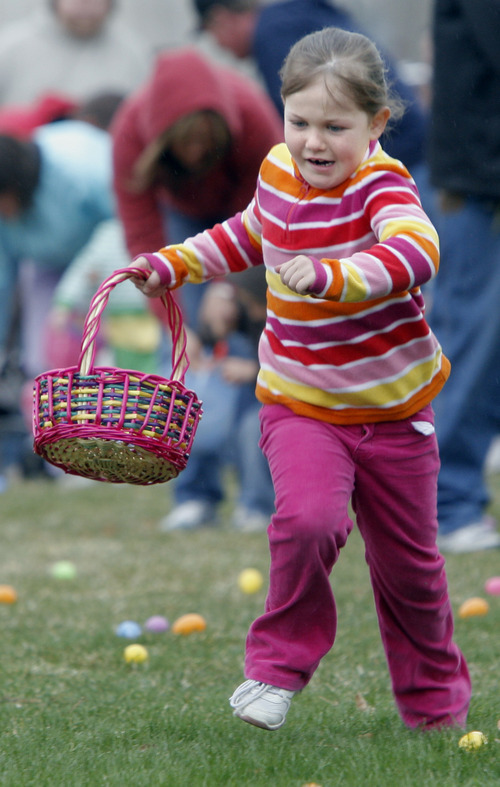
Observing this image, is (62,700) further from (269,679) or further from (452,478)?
(452,478)

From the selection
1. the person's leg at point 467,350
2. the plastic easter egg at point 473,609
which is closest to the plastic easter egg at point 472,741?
the plastic easter egg at point 473,609

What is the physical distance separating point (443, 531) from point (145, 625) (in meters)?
1.61

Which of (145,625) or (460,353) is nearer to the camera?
(145,625)

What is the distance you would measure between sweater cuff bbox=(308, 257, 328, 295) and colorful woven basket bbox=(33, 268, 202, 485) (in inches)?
20.7

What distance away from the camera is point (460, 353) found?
5191mm

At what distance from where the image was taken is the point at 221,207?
5.56 meters

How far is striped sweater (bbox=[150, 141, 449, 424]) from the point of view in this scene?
264 cm

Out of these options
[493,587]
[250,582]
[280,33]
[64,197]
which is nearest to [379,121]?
[493,587]

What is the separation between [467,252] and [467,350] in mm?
415

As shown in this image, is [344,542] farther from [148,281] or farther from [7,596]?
[7,596]

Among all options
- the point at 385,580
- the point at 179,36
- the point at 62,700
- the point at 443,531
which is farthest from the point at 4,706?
the point at 179,36

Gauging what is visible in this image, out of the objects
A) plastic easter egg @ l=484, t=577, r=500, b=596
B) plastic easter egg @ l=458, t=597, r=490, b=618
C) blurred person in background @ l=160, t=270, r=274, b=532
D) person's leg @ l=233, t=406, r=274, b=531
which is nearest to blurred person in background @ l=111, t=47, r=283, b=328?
blurred person in background @ l=160, t=270, r=274, b=532

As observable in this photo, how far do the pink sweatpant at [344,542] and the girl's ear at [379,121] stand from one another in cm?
64

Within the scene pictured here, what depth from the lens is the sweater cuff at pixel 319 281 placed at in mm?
2342
